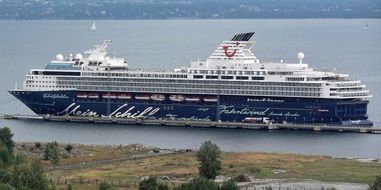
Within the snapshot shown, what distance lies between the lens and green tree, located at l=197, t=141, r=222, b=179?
4709 cm

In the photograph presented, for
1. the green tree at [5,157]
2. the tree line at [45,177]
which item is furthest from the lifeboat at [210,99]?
the green tree at [5,157]

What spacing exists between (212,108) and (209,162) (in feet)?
79.9

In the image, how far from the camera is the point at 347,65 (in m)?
106

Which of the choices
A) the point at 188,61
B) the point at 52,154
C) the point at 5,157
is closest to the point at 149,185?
the point at 5,157

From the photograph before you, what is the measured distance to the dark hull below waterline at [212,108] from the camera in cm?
6919

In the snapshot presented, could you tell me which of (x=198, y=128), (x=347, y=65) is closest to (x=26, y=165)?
(x=198, y=128)

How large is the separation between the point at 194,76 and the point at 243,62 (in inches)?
101

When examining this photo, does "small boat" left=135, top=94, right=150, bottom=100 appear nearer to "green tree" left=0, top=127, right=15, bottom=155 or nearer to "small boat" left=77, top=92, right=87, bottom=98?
"small boat" left=77, top=92, right=87, bottom=98

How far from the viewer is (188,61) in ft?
358

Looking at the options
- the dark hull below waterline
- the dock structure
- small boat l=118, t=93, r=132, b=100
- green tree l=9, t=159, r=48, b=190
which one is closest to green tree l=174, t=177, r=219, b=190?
green tree l=9, t=159, r=48, b=190

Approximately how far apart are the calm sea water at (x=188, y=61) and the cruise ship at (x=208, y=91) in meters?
2.12

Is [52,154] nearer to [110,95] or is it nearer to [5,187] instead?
[5,187]

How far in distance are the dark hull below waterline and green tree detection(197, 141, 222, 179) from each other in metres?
21.0

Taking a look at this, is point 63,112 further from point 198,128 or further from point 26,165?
point 26,165
